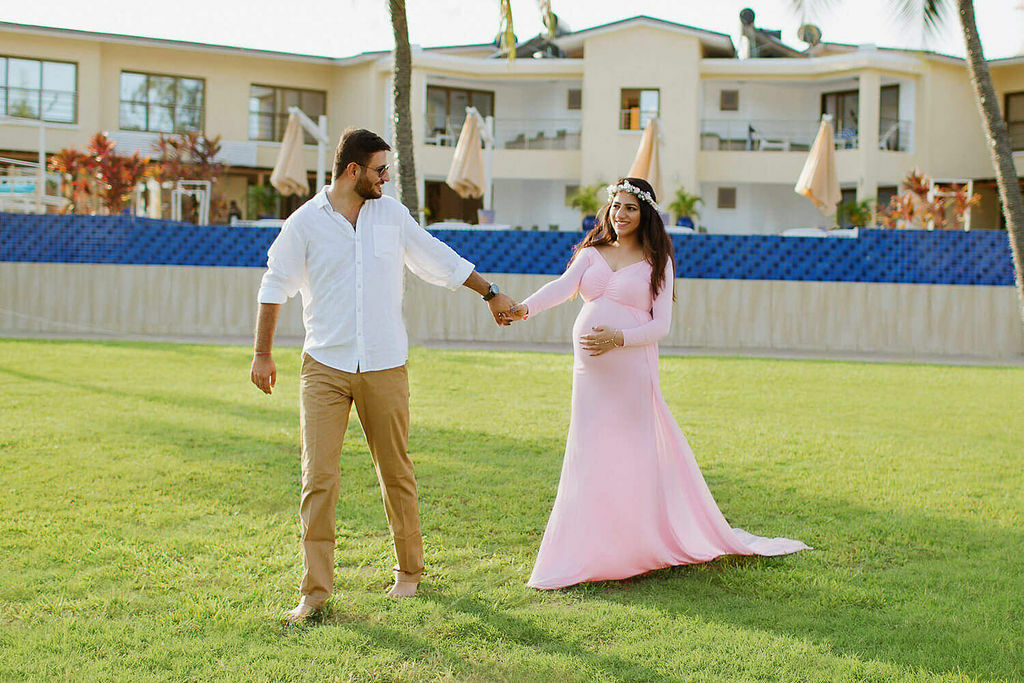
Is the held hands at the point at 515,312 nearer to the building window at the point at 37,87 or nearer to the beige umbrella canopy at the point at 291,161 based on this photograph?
the beige umbrella canopy at the point at 291,161

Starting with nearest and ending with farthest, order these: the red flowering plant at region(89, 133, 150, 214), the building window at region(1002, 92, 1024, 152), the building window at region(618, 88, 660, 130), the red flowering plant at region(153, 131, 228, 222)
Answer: the red flowering plant at region(89, 133, 150, 214) → the red flowering plant at region(153, 131, 228, 222) → the building window at region(618, 88, 660, 130) → the building window at region(1002, 92, 1024, 152)

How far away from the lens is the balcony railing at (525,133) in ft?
99.7

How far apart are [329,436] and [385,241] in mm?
839

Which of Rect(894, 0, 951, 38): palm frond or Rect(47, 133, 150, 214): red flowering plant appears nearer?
Rect(894, 0, 951, 38): palm frond

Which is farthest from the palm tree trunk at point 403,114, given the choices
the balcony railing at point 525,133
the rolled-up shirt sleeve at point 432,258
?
the balcony railing at point 525,133

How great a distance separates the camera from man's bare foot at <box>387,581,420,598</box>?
4516 millimetres

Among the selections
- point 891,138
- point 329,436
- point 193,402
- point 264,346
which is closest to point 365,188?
point 264,346

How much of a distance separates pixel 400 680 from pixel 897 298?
14492 mm

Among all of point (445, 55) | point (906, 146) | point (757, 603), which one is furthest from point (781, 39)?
point (757, 603)

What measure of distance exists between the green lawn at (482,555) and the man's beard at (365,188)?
5.60 ft

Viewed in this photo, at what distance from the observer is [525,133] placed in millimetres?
31266

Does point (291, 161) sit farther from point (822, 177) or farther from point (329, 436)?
point (329, 436)

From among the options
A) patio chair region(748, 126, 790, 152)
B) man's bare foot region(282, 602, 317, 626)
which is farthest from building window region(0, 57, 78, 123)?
man's bare foot region(282, 602, 317, 626)

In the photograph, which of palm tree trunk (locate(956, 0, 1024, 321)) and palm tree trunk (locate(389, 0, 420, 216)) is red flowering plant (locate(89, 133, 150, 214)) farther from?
palm tree trunk (locate(956, 0, 1024, 321))
